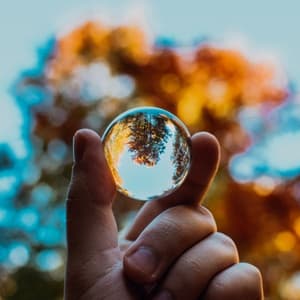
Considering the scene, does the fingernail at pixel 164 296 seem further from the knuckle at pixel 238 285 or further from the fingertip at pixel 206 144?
the fingertip at pixel 206 144

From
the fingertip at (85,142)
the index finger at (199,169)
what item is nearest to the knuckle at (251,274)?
the index finger at (199,169)

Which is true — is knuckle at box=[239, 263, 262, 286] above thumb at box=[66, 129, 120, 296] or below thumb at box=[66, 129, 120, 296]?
below

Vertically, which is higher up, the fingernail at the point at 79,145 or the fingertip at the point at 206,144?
the fingernail at the point at 79,145

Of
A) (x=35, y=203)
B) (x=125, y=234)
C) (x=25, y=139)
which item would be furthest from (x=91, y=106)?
(x=125, y=234)

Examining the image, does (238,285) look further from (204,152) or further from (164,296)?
(204,152)

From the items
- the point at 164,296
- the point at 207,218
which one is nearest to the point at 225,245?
the point at 207,218

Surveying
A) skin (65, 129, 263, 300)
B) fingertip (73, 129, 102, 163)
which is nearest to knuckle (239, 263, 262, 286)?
skin (65, 129, 263, 300)

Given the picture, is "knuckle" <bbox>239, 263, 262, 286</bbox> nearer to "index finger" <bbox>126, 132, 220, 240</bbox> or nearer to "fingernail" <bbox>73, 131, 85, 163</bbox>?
"index finger" <bbox>126, 132, 220, 240</bbox>
